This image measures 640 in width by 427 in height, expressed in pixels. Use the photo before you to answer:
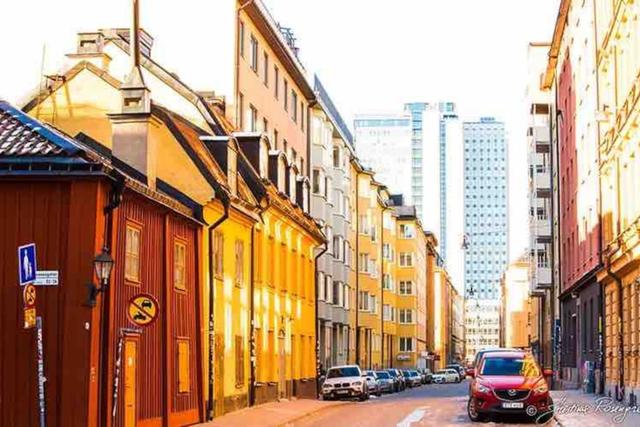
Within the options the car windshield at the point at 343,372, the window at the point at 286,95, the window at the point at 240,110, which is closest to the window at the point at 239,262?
the window at the point at 240,110

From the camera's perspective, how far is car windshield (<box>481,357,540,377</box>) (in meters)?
27.1

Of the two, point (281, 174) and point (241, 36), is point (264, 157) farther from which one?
point (241, 36)

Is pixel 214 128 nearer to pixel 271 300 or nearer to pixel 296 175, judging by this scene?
pixel 271 300

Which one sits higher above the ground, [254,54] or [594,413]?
[254,54]

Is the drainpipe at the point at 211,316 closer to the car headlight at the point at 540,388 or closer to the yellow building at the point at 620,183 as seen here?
the car headlight at the point at 540,388

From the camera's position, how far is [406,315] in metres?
98.4

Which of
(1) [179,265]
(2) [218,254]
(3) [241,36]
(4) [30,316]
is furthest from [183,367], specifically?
(3) [241,36]

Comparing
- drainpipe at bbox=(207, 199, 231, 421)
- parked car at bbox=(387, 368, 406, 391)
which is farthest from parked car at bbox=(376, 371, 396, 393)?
drainpipe at bbox=(207, 199, 231, 421)

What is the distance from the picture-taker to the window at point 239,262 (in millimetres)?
30688

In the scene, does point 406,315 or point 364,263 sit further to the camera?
point 406,315

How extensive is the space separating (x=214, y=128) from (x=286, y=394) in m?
12.6

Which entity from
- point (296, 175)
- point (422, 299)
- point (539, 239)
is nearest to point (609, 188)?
point (296, 175)

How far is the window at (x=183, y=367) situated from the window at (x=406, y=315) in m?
74.0

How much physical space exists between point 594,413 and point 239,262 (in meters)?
10.6
